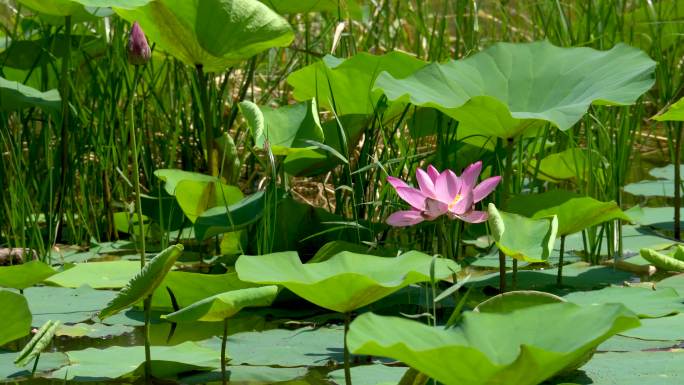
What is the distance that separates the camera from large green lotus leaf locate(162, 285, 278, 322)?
4.39ft

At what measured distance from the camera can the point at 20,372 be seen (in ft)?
4.83

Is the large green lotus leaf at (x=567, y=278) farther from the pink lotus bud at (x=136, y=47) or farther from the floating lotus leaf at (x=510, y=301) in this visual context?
the pink lotus bud at (x=136, y=47)

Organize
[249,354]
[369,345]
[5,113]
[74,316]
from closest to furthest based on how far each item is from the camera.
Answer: [369,345] → [249,354] → [74,316] → [5,113]

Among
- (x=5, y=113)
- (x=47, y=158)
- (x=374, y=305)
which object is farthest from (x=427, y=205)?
(x=5, y=113)

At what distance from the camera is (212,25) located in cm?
214

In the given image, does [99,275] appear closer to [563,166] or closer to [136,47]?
[136,47]

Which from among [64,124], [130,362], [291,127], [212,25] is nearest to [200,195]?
[291,127]

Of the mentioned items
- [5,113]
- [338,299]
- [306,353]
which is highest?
[5,113]

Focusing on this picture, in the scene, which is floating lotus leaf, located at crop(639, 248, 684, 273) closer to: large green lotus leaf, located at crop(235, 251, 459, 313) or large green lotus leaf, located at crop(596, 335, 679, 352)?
large green lotus leaf, located at crop(596, 335, 679, 352)

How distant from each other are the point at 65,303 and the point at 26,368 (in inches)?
15.2

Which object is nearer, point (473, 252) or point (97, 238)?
point (473, 252)

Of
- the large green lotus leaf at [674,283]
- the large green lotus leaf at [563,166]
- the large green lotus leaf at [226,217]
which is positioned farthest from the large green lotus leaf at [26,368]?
the large green lotus leaf at [563,166]

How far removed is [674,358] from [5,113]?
1.71 metres

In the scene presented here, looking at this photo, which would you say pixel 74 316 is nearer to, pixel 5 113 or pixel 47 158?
pixel 47 158
